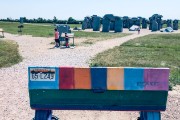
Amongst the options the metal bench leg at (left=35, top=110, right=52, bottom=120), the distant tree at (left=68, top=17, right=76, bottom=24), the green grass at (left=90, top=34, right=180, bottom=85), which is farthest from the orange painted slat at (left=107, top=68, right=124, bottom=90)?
the distant tree at (left=68, top=17, right=76, bottom=24)

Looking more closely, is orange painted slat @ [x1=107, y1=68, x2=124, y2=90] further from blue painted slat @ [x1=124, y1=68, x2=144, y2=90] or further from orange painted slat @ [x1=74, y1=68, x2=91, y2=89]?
orange painted slat @ [x1=74, y1=68, x2=91, y2=89]

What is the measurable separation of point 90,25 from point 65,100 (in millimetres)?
71647

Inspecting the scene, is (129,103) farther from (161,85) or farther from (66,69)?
(66,69)

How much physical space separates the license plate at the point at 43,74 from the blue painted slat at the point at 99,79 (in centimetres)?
68

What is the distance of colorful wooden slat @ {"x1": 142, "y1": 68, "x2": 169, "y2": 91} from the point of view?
5.39 metres

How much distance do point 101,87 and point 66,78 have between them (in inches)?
24.8

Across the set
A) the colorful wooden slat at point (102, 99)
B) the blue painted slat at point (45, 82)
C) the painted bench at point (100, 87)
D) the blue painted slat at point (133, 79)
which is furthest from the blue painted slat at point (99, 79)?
the blue painted slat at point (45, 82)

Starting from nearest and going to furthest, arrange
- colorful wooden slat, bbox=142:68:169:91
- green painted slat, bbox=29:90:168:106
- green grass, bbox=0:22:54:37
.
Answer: colorful wooden slat, bbox=142:68:169:91 → green painted slat, bbox=29:90:168:106 → green grass, bbox=0:22:54:37

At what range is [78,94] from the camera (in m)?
5.54

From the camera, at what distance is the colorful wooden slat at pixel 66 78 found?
5.45 meters

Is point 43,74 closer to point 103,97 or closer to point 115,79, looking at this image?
point 103,97

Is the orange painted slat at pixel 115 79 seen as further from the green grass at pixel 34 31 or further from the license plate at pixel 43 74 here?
the green grass at pixel 34 31

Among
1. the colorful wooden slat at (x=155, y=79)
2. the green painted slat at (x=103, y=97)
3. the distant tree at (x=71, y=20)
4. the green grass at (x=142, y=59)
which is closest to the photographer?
the colorful wooden slat at (x=155, y=79)

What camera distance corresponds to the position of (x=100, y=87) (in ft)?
17.9
